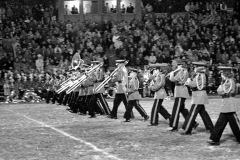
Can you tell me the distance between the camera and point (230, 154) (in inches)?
388

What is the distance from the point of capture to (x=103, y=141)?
11.6 meters

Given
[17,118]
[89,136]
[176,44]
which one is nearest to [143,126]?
[89,136]

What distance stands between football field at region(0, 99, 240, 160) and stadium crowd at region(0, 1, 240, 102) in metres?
12.2

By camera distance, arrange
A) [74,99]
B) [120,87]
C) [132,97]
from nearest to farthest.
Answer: [132,97], [120,87], [74,99]

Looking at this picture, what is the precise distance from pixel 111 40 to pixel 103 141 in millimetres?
20097

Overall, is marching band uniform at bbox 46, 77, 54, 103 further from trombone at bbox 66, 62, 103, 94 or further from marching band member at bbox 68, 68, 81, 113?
trombone at bbox 66, 62, 103, 94

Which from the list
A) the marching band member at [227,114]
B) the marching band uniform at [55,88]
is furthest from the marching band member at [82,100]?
the marching band member at [227,114]

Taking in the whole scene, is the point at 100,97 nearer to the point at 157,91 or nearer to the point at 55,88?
the point at 157,91

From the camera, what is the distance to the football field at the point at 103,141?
32.5 ft

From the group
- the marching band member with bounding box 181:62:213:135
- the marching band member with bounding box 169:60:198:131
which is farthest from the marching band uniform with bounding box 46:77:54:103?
the marching band member with bounding box 181:62:213:135

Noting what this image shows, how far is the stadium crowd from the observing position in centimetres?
2875

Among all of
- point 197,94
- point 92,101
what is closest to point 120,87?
point 92,101

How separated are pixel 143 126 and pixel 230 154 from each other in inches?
182

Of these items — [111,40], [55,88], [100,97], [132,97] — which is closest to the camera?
[132,97]
